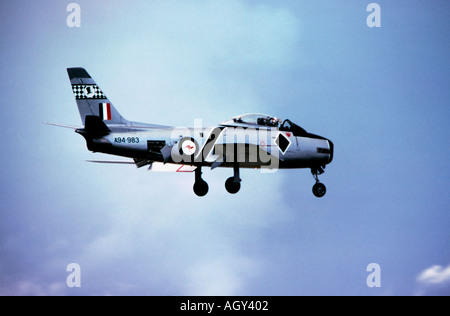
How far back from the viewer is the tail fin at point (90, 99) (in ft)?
96.6

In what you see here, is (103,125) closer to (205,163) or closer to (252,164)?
(205,163)

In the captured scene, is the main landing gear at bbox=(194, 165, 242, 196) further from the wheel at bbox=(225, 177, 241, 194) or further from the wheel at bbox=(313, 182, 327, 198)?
the wheel at bbox=(313, 182, 327, 198)

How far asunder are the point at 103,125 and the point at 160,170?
495 centimetres

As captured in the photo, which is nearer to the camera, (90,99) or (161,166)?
(90,99)

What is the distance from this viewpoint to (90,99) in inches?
1162

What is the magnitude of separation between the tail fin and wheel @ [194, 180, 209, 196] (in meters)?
4.95

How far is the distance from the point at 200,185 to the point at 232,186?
1.66 meters

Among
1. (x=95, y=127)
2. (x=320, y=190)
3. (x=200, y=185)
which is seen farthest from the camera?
(x=320, y=190)

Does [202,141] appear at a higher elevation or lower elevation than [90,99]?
lower

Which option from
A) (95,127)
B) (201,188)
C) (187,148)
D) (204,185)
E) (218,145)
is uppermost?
(95,127)

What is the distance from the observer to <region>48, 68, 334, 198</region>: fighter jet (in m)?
28.5

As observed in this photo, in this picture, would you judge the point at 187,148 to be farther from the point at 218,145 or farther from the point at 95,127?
the point at 95,127

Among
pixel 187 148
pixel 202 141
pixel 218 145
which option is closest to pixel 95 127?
pixel 187 148

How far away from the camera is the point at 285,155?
30391mm
